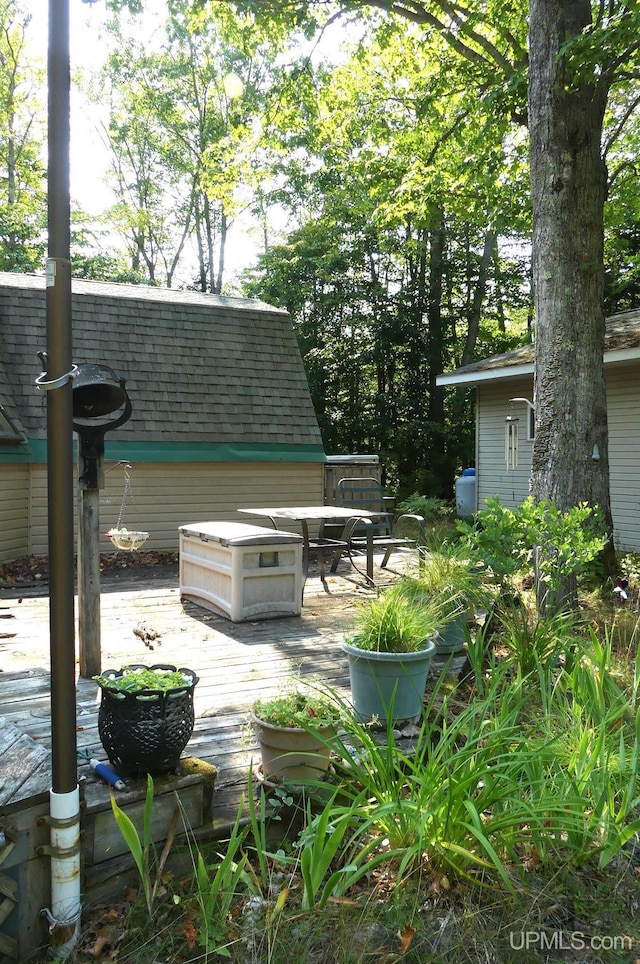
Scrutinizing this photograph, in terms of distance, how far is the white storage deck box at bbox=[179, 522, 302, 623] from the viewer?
227 inches

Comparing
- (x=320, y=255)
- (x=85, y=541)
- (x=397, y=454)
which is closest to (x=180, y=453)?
(x=85, y=541)

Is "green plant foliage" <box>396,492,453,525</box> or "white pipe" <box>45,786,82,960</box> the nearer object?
"white pipe" <box>45,786,82,960</box>

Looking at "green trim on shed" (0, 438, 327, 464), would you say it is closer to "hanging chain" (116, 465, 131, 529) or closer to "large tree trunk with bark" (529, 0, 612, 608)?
"hanging chain" (116, 465, 131, 529)

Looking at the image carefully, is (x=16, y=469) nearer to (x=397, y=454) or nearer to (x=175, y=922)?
(x=175, y=922)

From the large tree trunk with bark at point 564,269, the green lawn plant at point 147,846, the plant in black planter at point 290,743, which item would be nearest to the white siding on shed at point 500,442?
the large tree trunk with bark at point 564,269

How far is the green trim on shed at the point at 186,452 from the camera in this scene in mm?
8711

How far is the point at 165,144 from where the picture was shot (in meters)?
22.7

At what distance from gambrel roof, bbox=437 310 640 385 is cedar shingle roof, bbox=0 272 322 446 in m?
3.47

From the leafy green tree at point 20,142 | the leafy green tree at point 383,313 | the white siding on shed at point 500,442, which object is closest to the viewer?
the white siding on shed at point 500,442

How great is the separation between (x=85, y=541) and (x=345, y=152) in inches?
368

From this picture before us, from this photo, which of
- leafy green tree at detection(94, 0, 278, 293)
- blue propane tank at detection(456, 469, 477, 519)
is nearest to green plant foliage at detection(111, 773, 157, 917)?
blue propane tank at detection(456, 469, 477, 519)

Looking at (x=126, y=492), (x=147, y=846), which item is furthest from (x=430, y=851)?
(x=126, y=492)

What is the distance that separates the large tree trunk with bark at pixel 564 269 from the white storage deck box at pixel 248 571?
2.19 meters

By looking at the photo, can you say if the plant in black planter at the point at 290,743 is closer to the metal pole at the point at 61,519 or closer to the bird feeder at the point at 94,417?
the metal pole at the point at 61,519
